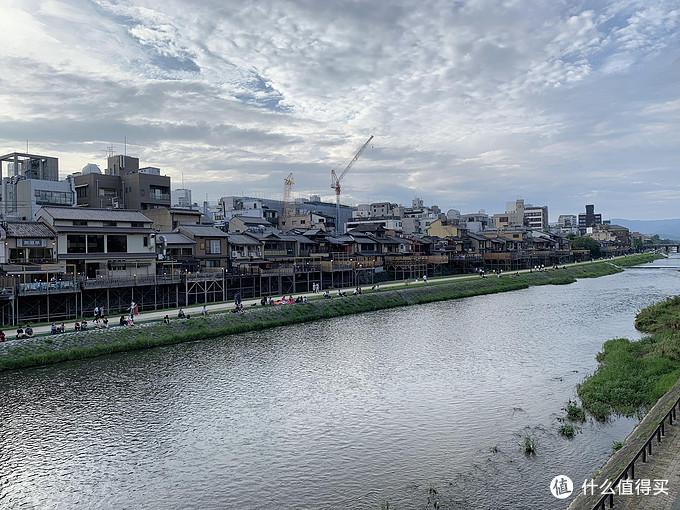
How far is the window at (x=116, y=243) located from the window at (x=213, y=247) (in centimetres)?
1124

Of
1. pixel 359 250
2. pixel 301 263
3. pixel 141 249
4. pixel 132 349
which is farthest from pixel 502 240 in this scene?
pixel 132 349

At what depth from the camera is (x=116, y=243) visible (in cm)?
4812

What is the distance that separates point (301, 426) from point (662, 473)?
12498 mm

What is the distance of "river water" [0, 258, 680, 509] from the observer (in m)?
15.8

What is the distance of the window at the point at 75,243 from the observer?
1772 inches

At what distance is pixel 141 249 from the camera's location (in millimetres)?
49812

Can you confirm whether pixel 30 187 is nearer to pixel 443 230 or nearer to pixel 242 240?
pixel 242 240

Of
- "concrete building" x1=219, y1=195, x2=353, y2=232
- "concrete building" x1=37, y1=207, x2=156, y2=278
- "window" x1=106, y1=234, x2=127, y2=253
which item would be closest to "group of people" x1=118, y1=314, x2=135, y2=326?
"concrete building" x1=37, y1=207, x2=156, y2=278

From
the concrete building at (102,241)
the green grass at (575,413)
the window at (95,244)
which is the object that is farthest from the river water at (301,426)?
the window at (95,244)

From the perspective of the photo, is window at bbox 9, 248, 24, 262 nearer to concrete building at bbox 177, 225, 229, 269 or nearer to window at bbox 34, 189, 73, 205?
concrete building at bbox 177, 225, 229, 269

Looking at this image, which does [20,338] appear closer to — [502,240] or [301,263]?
[301,263]

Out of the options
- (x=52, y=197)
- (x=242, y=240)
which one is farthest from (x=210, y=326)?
(x=52, y=197)

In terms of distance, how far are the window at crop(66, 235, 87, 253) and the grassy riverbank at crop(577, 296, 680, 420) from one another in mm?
40183

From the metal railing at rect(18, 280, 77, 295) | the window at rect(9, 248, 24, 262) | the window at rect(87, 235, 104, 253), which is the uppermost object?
Answer: the window at rect(87, 235, 104, 253)
